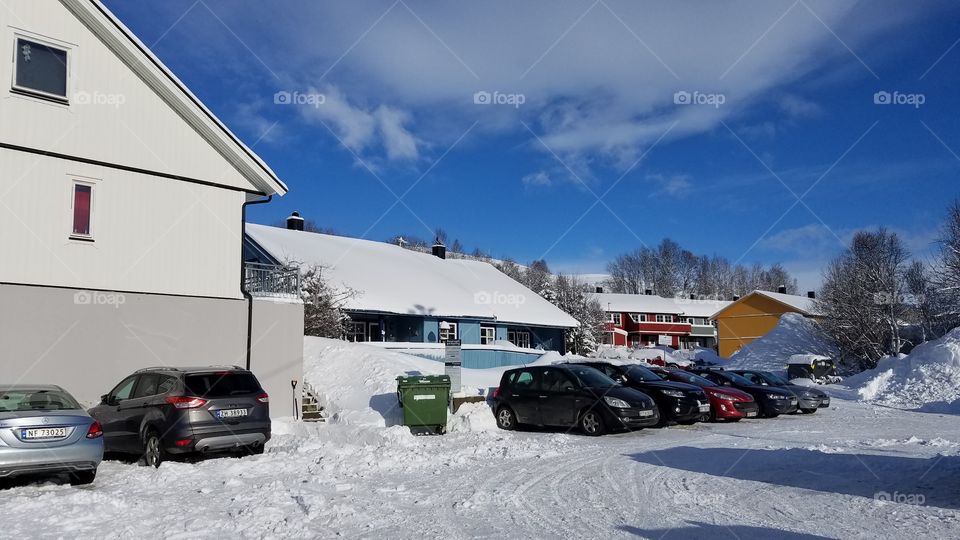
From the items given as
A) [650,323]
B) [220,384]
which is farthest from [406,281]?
[650,323]

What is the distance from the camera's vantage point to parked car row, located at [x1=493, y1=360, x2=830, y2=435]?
15.3 m

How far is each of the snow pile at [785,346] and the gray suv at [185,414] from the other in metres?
40.5

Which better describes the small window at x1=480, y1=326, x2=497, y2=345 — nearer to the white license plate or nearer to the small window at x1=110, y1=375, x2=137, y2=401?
the small window at x1=110, y1=375, x2=137, y2=401

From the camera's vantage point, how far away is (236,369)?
1229 cm

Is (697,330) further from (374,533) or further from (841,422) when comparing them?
(374,533)

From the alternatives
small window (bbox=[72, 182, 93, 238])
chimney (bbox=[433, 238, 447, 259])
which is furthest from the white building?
chimney (bbox=[433, 238, 447, 259])

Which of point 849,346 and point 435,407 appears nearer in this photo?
point 435,407

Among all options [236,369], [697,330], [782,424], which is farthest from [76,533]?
[697,330]

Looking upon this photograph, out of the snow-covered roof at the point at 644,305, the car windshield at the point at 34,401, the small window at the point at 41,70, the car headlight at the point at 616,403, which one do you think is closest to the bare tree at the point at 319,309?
the small window at the point at 41,70

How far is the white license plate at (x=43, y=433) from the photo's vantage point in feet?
30.0

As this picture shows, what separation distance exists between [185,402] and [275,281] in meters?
7.28

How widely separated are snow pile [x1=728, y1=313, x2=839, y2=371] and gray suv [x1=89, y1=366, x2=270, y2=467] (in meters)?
40.5

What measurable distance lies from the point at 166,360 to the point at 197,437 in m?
4.95

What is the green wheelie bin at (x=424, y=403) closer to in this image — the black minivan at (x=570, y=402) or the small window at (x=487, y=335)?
the black minivan at (x=570, y=402)
